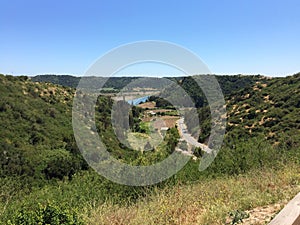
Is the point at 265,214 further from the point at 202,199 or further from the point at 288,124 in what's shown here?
the point at 288,124

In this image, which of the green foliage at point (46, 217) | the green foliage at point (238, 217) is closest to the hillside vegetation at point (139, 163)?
the green foliage at point (46, 217)

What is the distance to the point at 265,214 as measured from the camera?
316cm

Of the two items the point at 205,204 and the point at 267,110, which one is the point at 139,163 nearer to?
the point at 205,204

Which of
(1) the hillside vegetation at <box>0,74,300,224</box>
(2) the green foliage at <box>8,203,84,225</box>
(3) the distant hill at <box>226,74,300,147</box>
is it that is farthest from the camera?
(3) the distant hill at <box>226,74,300,147</box>

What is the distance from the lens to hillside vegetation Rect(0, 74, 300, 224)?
3682mm

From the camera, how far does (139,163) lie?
770 centimetres

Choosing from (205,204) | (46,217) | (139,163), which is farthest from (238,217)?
(139,163)

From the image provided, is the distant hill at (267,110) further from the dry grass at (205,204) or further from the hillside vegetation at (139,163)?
the dry grass at (205,204)

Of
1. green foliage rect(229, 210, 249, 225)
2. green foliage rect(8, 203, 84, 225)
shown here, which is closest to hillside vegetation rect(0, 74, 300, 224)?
green foliage rect(8, 203, 84, 225)

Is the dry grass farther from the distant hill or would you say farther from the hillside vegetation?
the distant hill

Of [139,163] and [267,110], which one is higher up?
[267,110]

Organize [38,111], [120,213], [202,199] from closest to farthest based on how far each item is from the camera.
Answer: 1. [120,213]
2. [202,199]
3. [38,111]

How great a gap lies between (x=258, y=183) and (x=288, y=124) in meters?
21.1

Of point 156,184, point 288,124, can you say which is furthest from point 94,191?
point 288,124
